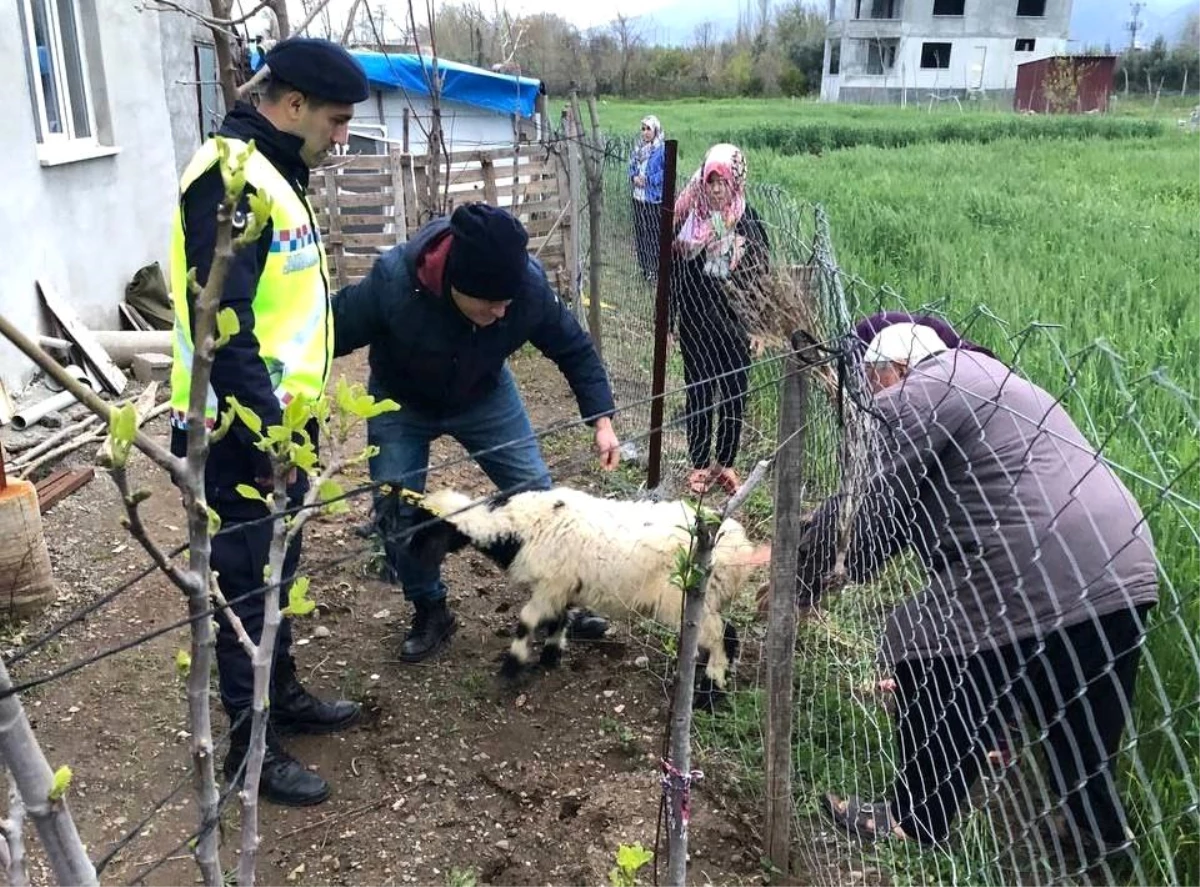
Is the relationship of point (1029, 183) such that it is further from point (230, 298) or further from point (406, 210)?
point (230, 298)

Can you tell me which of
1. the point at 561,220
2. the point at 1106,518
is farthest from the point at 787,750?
the point at 561,220

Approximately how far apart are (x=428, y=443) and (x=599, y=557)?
34.8 inches

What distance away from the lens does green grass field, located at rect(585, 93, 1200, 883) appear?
2.60 metres

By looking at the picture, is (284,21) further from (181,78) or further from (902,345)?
(181,78)

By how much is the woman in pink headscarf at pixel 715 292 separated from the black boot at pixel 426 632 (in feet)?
5.28

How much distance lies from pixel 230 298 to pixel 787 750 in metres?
1.91

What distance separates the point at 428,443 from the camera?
3947mm

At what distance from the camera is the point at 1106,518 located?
2318 millimetres

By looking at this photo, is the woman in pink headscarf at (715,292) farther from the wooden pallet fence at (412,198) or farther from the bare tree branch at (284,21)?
the wooden pallet fence at (412,198)

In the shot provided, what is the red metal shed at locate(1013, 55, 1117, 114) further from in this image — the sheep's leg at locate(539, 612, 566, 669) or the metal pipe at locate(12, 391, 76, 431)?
the sheep's leg at locate(539, 612, 566, 669)

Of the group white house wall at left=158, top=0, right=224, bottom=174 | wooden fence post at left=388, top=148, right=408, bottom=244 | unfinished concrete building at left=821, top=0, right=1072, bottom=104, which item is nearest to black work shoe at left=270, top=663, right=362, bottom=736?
wooden fence post at left=388, top=148, right=408, bottom=244

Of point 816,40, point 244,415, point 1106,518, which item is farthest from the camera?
point 816,40

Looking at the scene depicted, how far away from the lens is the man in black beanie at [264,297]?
8.36 ft

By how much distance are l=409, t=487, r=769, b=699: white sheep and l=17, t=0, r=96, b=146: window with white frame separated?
19.5 ft
